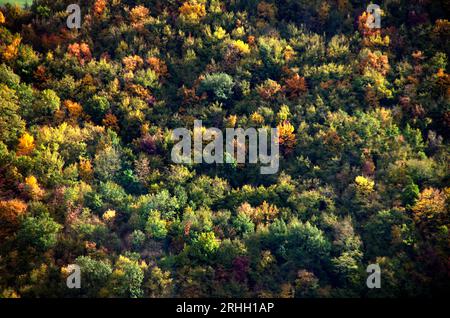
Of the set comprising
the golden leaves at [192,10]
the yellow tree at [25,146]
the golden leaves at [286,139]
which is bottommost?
the yellow tree at [25,146]

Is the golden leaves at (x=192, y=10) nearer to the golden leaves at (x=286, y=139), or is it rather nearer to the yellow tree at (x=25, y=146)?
the golden leaves at (x=286, y=139)

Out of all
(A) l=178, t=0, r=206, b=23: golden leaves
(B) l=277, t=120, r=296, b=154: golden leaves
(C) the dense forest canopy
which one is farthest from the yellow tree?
(A) l=178, t=0, r=206, b=23: golden leaves

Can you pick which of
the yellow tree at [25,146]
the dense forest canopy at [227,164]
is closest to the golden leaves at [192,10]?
the dense forest canopy at [227,164]

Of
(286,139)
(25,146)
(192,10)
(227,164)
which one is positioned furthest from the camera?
(192,10)

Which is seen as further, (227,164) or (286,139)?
(286,139)

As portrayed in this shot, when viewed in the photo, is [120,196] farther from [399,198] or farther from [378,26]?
[378,26]

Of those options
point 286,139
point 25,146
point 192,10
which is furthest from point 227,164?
point 192,10

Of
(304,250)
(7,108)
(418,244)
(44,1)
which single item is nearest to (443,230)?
(418,244)

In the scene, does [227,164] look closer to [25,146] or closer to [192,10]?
[25,146]

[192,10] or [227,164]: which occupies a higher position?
[192,10]
